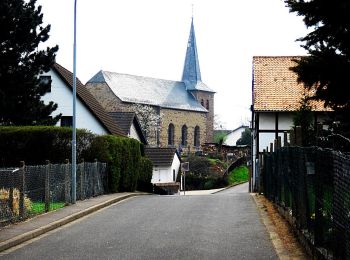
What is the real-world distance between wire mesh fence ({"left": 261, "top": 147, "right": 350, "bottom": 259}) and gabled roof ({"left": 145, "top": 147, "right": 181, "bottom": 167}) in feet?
176

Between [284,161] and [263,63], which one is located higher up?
[263,63]

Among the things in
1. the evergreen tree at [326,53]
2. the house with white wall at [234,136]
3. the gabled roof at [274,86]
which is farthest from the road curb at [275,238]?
the house with white wall at [234,136]

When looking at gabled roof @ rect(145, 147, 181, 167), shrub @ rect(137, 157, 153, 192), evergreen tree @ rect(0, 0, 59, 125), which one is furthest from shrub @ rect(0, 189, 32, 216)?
gabled roof @ rect(145, 147, 181, 167)

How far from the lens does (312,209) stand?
9695mm

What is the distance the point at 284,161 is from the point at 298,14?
3.99 metres

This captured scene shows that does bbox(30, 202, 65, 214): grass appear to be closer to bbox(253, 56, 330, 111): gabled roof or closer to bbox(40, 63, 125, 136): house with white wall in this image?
bbox(253, 56, 330, 111): gabled roof

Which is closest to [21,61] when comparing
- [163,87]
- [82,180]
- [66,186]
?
[82,180]

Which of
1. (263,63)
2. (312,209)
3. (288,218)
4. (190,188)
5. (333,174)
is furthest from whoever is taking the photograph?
(190,188)

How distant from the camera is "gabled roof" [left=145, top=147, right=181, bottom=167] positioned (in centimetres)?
6606

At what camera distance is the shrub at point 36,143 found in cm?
2647

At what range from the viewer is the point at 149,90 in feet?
372

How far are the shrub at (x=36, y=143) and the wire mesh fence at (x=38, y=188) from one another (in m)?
2.35

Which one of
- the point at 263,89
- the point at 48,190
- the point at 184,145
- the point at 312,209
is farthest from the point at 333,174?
the point at 184,145

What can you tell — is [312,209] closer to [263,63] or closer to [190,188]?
[263,63]
